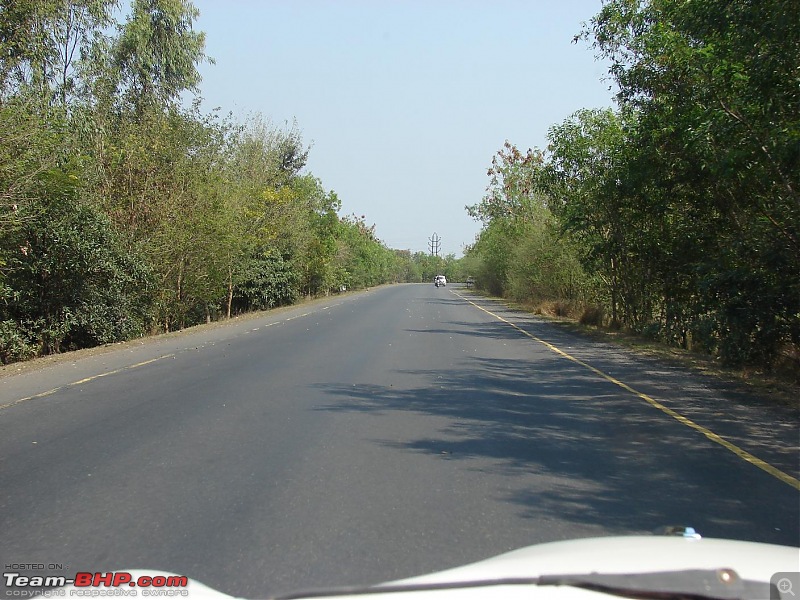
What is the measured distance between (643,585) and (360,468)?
4.40m

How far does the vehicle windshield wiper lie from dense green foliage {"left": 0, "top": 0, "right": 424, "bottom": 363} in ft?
48.1

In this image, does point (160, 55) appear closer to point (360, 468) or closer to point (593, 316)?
point (593, 316)

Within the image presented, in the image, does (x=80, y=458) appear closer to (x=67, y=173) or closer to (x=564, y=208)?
(x=67, y=173)

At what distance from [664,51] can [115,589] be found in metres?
16.2

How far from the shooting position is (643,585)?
9.23 feet

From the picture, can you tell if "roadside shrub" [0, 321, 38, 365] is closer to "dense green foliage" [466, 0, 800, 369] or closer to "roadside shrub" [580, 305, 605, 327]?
"dense green foliage" [466, 0, 800, 369]

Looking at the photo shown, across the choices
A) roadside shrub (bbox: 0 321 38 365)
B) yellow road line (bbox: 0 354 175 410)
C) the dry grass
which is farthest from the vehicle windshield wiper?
roadside shrub (bbox: 0 321 38 365)

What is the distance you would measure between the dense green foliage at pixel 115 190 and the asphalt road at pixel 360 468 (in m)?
5.30

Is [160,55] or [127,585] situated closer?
[127,585]

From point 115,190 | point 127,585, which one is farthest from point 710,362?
point 115,190

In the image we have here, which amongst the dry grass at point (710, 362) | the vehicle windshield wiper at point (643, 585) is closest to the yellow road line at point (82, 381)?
the vehicle windshield wiper at point (643, 585)

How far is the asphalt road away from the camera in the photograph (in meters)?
4.96

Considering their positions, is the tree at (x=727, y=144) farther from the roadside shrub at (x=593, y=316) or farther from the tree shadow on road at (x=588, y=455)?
the roadside shrub at (x=593, y=316)

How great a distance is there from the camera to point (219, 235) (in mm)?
28359
